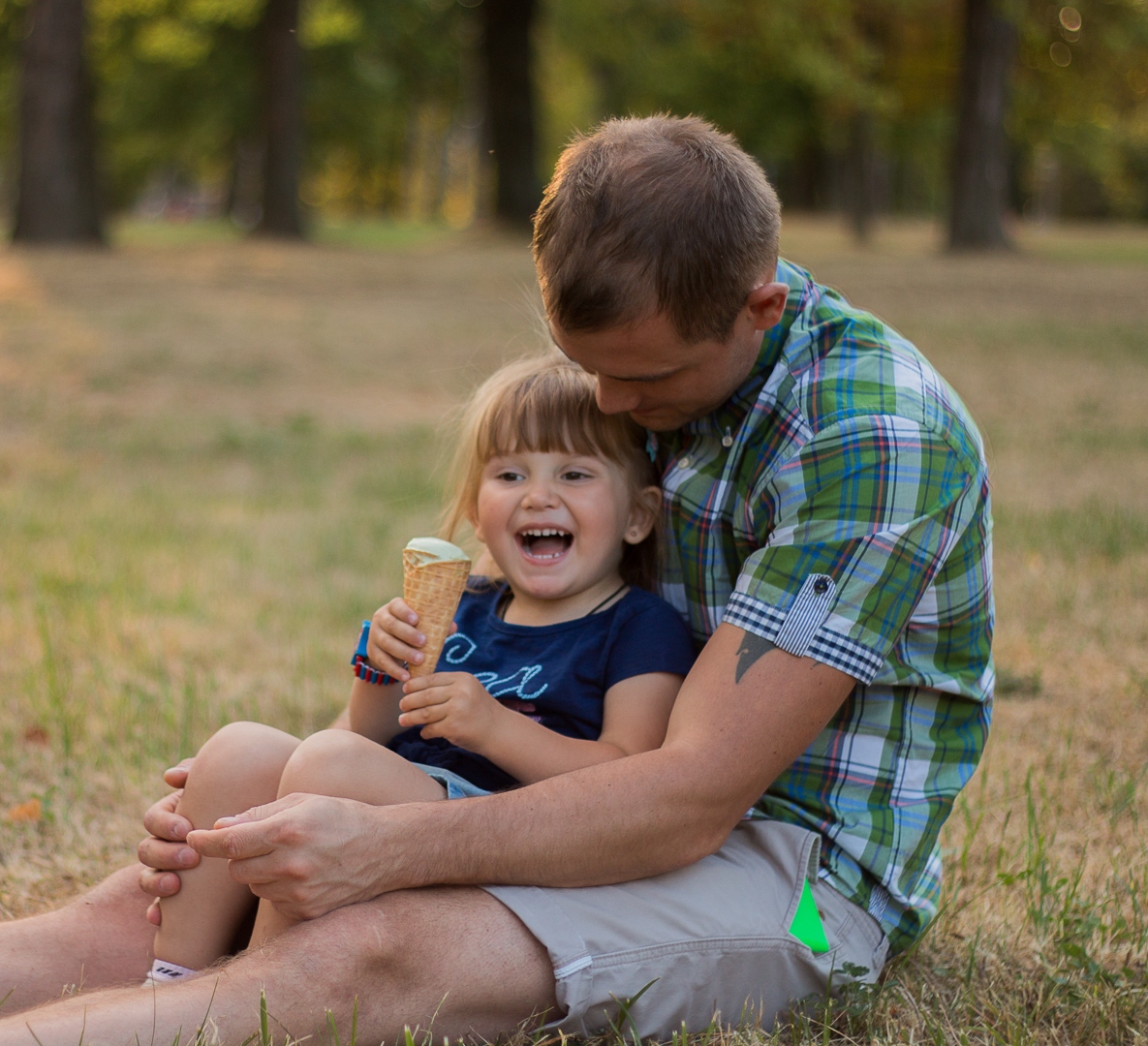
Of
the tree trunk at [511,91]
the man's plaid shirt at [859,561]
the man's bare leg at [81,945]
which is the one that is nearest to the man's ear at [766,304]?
the man's plaid shirt at [859,561]

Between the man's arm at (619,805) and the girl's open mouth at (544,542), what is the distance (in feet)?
1.97

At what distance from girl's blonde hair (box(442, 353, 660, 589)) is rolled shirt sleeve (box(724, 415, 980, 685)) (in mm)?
549

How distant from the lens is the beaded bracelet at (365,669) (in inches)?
107

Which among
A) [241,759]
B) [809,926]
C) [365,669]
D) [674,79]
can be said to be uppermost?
[674,79]

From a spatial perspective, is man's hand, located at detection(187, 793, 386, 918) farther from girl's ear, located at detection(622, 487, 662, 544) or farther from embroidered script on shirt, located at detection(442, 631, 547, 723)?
girl's ear, located at detection(622, 487, 662, 544)

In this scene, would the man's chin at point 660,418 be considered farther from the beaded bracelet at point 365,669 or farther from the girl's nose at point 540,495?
the beaded bracelet at point 365,669

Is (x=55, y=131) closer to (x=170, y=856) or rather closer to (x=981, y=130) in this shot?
(x=981, y=130)

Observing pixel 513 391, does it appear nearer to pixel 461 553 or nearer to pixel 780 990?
pixel 461 553

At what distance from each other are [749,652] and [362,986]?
2.84ft

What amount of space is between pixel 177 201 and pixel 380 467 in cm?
6691

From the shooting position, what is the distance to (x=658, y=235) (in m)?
2.23

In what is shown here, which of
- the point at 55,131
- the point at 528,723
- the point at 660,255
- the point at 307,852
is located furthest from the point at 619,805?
the point at 55,131

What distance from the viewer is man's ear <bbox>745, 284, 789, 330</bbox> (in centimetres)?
233

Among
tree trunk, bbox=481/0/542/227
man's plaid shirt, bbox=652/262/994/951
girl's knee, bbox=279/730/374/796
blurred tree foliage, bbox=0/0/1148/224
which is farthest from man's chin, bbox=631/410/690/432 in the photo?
tree trunk, bbox=481/0/542/227
